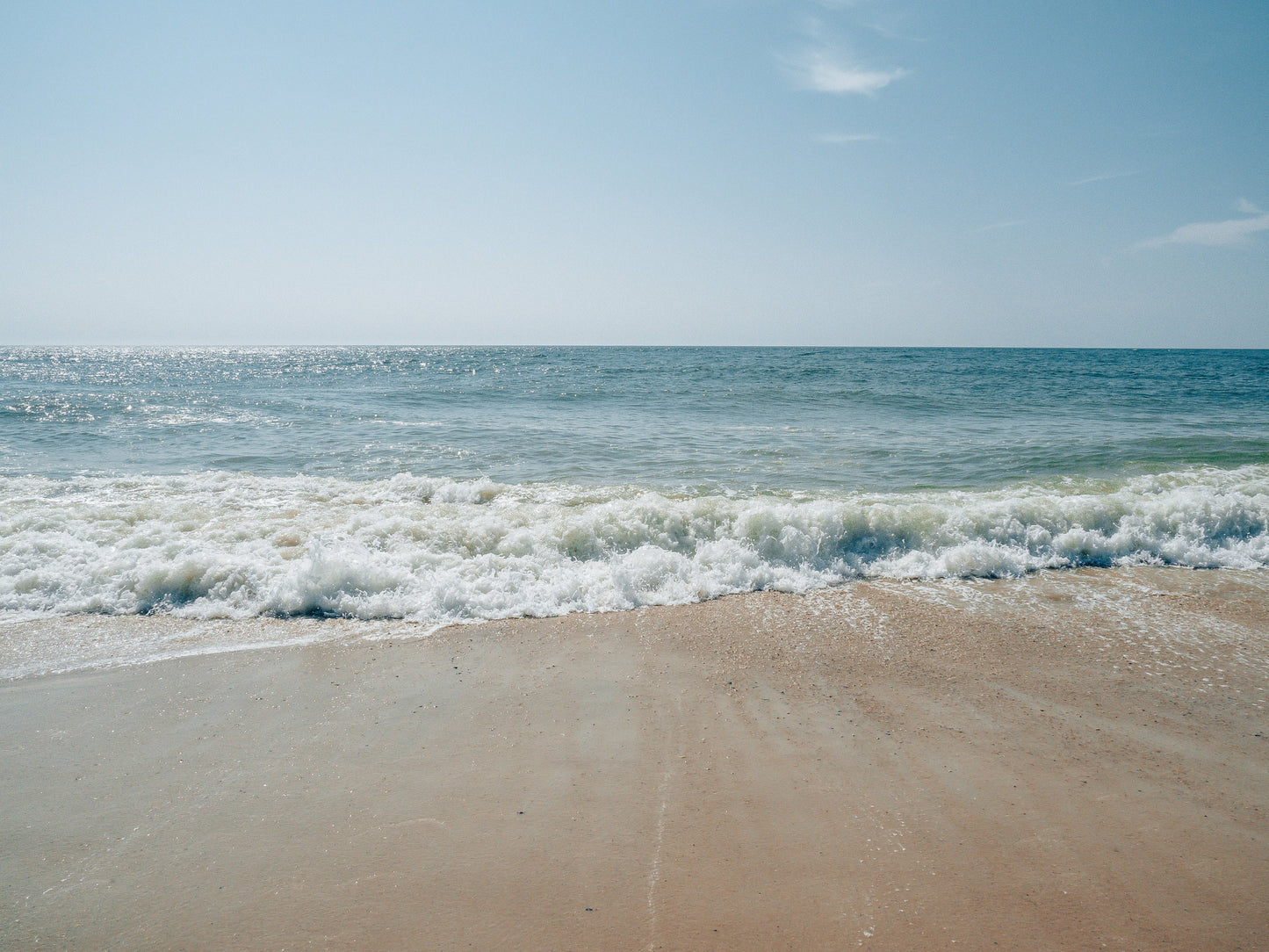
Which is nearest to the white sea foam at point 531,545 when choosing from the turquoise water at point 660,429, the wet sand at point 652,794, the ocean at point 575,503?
the ocean at point 575,503

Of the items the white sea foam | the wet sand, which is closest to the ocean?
the white sea foam

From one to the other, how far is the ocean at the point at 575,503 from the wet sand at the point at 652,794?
109cm

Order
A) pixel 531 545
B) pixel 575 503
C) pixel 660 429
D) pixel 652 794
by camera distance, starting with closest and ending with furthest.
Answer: pixel 652 794 < pixel 531 545 < pixel 575 503 < pixel 660 429

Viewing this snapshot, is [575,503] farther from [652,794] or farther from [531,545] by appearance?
[652,794]

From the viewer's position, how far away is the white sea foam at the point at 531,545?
5.72 m

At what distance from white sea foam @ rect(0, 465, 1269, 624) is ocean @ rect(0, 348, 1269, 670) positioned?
0.09 ft

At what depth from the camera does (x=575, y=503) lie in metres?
8.64

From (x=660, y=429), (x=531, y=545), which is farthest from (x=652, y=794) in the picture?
(x=660, y=429)

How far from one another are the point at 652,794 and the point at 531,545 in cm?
385

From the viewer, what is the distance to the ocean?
587 centimetres

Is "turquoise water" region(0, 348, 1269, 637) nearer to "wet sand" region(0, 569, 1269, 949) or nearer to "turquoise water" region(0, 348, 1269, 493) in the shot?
"turquoise water" region(0, 348, 1269, 493)

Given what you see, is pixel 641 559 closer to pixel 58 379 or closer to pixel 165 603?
pixel 165 603

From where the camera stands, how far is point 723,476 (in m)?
10.4

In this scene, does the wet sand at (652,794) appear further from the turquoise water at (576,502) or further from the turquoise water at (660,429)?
the turquoise water at (660,429)
